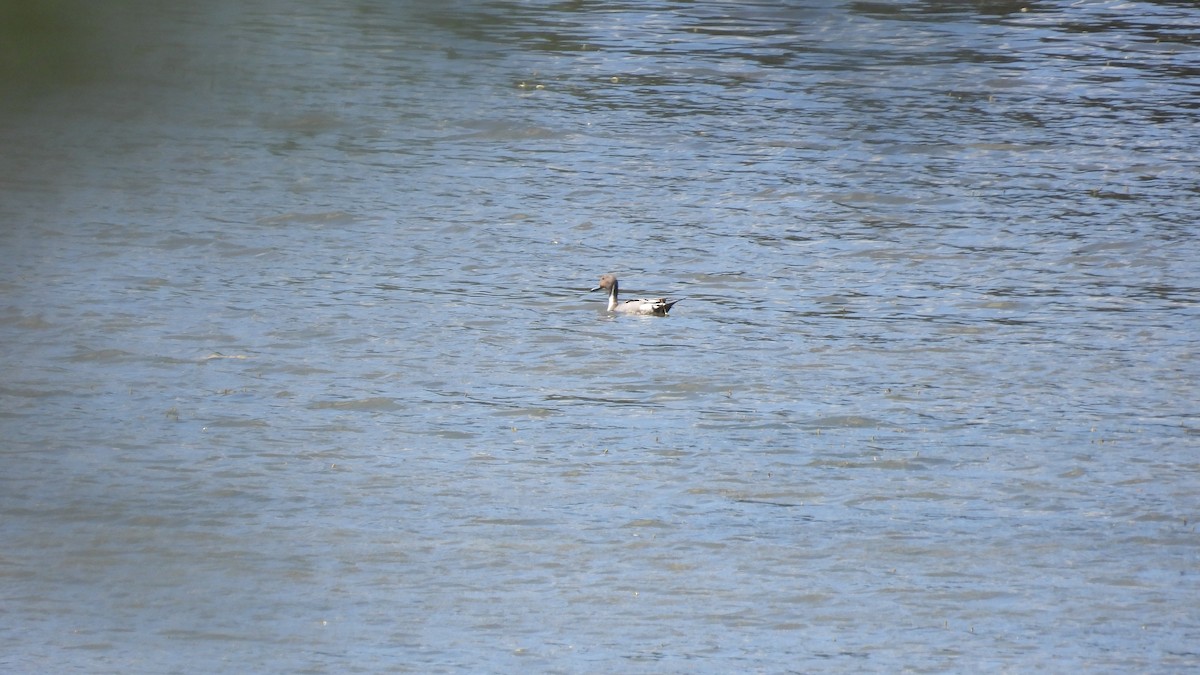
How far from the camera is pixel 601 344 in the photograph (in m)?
9.73

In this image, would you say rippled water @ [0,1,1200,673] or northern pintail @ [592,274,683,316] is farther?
northern pintail @ [592,274,683,316]

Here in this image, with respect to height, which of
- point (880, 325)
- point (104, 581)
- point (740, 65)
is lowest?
point (880, 325)

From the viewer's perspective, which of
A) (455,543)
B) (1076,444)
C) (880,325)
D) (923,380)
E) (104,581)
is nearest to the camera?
(104,581)

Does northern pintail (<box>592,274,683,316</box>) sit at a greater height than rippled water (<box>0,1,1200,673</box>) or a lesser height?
lesser

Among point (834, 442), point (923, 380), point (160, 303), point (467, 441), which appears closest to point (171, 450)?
point (467, 441)

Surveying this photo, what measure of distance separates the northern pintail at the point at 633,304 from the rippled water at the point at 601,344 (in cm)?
14

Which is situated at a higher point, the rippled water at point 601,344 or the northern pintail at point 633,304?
the rippled water at point 601,344

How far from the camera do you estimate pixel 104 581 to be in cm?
125

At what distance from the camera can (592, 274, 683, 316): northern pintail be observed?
32.8ft

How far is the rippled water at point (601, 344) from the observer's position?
1211 millimetres

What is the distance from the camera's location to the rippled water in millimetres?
1211

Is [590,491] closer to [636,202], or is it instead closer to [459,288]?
[459,288]

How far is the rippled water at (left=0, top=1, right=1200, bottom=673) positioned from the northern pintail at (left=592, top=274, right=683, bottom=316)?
0.14 m

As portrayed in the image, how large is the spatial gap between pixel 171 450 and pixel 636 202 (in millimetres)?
5821
